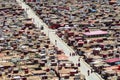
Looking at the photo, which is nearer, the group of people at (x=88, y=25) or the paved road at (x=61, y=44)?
the paved road at (x=61, y=44)

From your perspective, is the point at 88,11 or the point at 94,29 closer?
the point at 94,29

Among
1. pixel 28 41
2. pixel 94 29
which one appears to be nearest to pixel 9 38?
pixel 28 41

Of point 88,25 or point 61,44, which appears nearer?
point 61,44

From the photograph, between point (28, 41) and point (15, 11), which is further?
point (15, 11)

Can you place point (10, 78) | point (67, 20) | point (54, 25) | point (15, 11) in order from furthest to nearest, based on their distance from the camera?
point (15, 11), point (67, 20), point (54, 25), point (10, 78)

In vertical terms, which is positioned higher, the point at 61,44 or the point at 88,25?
the point at 61,44

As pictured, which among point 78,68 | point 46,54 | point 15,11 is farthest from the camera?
point 15,11

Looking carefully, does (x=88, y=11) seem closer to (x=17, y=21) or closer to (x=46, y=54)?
(x=17, y=21)

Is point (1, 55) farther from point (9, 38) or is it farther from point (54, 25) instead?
point (54, 25)

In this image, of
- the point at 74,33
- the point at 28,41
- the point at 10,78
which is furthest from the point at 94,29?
the point at 10,78

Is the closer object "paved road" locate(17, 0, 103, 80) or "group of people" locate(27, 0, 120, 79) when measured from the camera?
"paved road" locate(17, 0, 103, 80)
